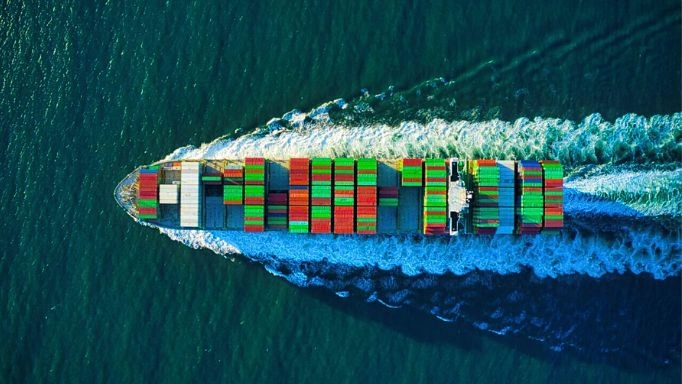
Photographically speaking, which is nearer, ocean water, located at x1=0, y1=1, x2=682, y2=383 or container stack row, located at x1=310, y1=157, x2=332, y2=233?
container stack row, located at x1=310, y1=157, x2=332, y2=233

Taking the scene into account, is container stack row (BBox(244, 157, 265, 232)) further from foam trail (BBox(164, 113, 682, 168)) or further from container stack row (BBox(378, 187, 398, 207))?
container stack row (BBox(378, 187, 398, 207))

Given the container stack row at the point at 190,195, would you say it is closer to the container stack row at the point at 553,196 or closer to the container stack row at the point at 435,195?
the container stack row at the point at 435,195

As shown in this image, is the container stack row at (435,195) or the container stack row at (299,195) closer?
the container stack row at (435,195)

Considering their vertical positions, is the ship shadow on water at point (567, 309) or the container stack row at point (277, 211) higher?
the container stack row at point (277, 211)

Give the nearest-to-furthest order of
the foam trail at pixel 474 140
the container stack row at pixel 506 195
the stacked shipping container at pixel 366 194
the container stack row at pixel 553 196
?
the stacked shipping container at pixel 366 194
the container stack row at pixel 553 196
the container stack row at pixel 506 195
the foam trail at pixel 474 140

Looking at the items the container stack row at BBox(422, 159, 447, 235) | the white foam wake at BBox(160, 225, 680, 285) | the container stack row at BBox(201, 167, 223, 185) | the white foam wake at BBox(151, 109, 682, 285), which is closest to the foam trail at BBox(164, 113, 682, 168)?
the white foam wake at BBox(151, 109, 682, 285)

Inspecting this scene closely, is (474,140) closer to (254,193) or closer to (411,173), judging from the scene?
(411,173)

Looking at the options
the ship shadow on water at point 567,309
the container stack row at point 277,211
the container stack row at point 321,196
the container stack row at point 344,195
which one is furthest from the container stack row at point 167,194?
the ship shadow on water at point 567,309
